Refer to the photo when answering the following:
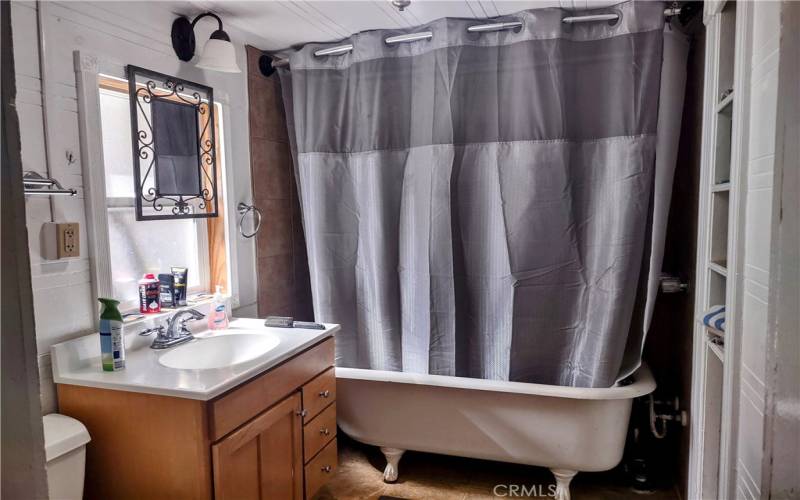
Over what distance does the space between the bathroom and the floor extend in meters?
0.01

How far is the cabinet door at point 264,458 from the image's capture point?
5.16 ft

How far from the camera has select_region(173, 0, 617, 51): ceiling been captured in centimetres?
212

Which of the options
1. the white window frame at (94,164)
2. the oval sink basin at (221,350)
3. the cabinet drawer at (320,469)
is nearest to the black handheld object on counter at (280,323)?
the oval sink basin at (221,350)

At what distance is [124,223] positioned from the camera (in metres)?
1.97

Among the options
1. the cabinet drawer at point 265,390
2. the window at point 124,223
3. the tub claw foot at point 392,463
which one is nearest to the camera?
the cabinet drawer at point 265,390

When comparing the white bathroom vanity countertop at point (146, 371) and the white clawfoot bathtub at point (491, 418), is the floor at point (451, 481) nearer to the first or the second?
the white clawfoot bathtub at point (491, 418)

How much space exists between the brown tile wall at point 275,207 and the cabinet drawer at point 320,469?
804 mm

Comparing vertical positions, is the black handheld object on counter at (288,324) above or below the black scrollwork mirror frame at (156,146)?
below

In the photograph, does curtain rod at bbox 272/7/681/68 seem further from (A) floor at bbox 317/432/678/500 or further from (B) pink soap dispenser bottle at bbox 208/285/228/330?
(A) floor at bbox 317/432/678/500

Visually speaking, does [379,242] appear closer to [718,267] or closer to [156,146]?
[156,146]

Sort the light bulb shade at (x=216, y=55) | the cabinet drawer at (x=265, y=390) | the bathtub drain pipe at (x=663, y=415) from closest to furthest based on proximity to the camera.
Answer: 1. the cabinet drawer at (x=265, y=390)
2. the light bulb shade at (x=216, y=55)
3. the bathtub drain pipe at (x=663, y=415)

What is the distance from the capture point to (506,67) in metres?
2.27

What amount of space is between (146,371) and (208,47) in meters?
1.23

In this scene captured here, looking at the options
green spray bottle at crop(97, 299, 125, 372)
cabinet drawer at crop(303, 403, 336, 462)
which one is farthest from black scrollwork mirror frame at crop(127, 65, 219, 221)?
cabinet drawer at crop(303, 403, 336, 462)
